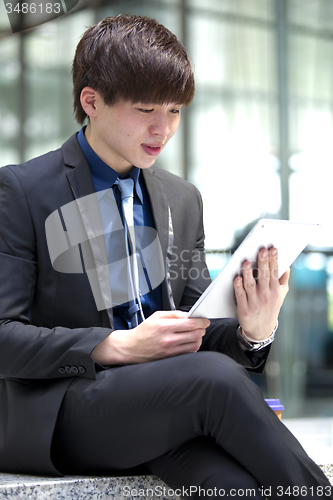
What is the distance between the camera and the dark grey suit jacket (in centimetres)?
113

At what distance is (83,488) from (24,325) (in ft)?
1.18

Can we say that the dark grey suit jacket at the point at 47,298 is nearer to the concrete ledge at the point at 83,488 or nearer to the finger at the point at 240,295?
the concrete ledge at the point at 83,488

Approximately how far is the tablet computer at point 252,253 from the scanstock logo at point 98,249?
249mm

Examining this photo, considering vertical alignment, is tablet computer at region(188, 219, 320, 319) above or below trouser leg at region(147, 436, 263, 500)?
above

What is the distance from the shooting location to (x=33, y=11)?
11.9 ft

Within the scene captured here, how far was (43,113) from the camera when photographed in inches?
142

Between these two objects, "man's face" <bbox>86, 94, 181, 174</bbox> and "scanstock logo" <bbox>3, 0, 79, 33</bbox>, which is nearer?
"man's face" <bbox>86, 94, 181, 174</bbox>

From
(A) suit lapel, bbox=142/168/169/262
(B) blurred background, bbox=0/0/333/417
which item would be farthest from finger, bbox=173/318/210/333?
(B) blurred background, bbox=0/0/333/417

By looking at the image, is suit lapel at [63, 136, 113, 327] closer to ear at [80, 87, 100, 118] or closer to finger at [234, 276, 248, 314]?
ear at [80, 87, 100, 118]

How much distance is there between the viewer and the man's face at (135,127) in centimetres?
129

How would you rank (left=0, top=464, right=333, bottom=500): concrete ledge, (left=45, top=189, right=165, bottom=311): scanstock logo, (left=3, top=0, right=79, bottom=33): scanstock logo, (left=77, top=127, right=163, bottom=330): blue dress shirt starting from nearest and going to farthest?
(left=0, top=464, right=333, bottom=500): concrete ledge → (left=45, top=189, right=165, bottom=311): scanstock logo → (left=77, top=127, right=163, bottom=330): blue dress shirt → (left=3, top=0, right=79, bottom=33): scanstock logo

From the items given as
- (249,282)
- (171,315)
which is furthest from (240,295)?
(171,315)

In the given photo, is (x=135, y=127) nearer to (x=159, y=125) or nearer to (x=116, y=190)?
(x=159, y=125)

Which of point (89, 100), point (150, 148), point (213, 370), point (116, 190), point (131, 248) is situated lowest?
point (213, 370)
